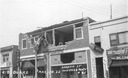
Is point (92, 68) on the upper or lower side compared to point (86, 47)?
lower

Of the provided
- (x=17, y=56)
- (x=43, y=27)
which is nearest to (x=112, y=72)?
(x=43, y=27)

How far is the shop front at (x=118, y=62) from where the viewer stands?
20.3 meters

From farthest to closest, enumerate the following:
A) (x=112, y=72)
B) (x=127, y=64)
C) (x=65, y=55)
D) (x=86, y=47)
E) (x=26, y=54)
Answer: (x=26, y=54)
(x=65, y=55)
(x=86, y=47)
(x=112, y=72)
(x=127, y=64)

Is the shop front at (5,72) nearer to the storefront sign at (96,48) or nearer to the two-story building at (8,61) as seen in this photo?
the two-story building at (8,61)

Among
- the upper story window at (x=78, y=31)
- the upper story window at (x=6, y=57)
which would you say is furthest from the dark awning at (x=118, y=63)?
the upper story window at (x=6, y=57)

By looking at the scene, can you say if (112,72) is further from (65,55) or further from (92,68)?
(65,55)

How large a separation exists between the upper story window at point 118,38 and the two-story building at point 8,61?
19817mm

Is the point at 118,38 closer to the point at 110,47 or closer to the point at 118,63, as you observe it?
the point at 110,47

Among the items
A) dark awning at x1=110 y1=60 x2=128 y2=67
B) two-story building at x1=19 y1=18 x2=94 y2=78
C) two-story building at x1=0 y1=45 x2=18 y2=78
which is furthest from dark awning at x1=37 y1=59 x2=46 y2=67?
dark awning at x1=110 y1=60 x2=128 y2=67

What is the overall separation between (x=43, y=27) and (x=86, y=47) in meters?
9.19

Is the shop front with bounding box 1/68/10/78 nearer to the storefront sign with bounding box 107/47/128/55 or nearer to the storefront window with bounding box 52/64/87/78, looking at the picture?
the storefront window with bounding box 52/64/87/78

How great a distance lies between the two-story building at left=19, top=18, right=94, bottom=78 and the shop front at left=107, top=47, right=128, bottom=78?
2941 mm

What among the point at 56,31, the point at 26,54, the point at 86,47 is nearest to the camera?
the point at 86,47

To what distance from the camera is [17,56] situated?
109 feet
